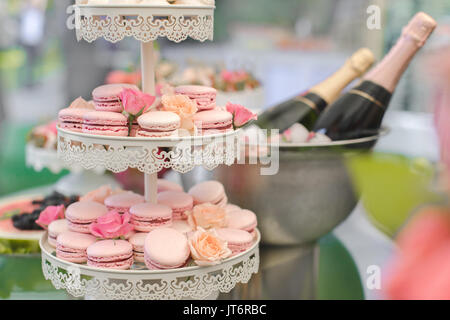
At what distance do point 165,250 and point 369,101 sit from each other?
28.2 inches

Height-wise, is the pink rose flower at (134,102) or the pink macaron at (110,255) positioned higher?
the pink rose flower at (134,102)

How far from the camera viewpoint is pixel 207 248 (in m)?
0.78

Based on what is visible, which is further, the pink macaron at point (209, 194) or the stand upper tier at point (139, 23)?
the pink macaron at point (209, 194)

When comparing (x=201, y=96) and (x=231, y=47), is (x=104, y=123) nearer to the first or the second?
(x=201, y=96)

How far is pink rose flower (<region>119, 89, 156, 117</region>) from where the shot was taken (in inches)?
31.1

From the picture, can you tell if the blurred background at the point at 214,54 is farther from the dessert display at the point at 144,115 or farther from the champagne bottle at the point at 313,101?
the dessert display at the point at 144,115

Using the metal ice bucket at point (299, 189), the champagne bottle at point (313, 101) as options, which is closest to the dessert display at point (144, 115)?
the metal ice bucket at point (299, 189)

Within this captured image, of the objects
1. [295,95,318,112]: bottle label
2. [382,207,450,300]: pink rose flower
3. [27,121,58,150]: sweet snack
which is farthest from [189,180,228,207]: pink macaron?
[382,207,450,300]: pink rose flower

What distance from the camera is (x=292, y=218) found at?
4.02ft

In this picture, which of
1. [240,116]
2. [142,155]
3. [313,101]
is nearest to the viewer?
[142,155]

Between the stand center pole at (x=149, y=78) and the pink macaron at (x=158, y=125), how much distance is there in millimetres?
146

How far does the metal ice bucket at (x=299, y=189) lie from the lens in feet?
3.86

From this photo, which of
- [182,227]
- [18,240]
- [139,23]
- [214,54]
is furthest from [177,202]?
[214,54]

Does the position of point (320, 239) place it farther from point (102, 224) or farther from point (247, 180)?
point (102, 224)
